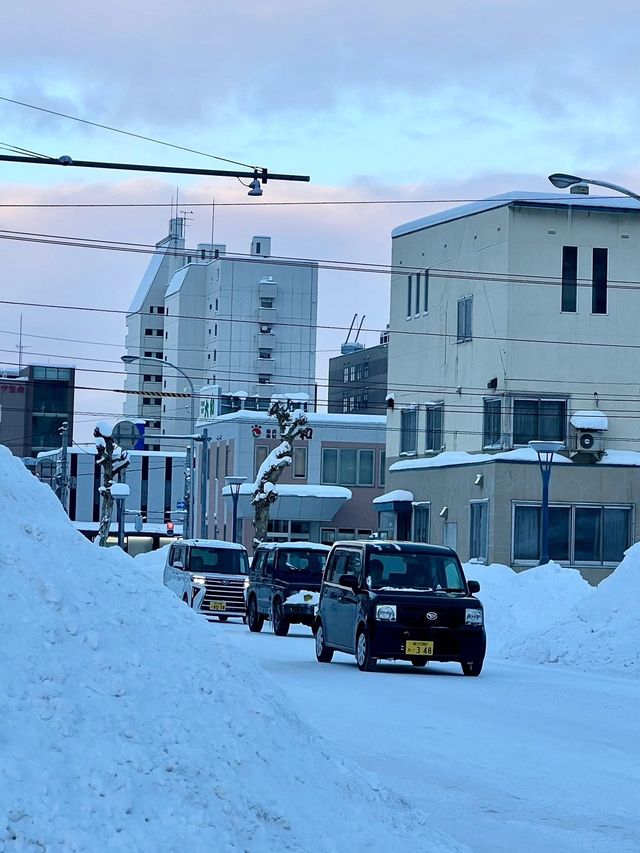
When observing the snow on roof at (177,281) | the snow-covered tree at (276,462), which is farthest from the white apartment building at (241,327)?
the snow-covered tree at (276,462)

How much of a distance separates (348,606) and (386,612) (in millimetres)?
1177

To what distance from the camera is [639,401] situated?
5600 cm

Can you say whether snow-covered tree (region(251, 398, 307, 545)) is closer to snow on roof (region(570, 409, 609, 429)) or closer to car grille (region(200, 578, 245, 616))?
snow on roof (region(570, 409, 609, 429))

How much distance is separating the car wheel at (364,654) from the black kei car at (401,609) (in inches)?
0.6

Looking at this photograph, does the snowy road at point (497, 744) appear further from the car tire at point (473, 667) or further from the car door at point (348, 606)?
the car door at point (348, 606)

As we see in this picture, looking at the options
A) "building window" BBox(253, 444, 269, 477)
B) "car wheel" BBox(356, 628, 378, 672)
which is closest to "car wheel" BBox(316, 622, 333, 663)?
"car wheel" BBox(356, 628, 378, 672)

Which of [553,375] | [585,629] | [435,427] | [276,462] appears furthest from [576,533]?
[585,629]

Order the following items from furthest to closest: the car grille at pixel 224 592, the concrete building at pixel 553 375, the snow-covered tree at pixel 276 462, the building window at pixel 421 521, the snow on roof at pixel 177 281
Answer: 1. the snow on roof at pixel 177 281
2. the snow-covered tree at pixel 276 462
3. the building window at pixel 421 521
4. the concrete building at pixel 553 375
5. the car grille at pixel 224 592

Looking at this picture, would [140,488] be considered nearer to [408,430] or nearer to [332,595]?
[408,430]

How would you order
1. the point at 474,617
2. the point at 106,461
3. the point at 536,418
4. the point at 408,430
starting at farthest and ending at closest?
the point at 106,461 → the point at 408,430 → the point at 536,418 → the point at 474,617

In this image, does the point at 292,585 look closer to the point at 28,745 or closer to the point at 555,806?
the point at 555,806

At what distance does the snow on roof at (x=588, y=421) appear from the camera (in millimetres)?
54812

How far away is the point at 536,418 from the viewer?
182ft

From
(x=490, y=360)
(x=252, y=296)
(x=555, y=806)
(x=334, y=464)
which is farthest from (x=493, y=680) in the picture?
(x=252, y=296)
